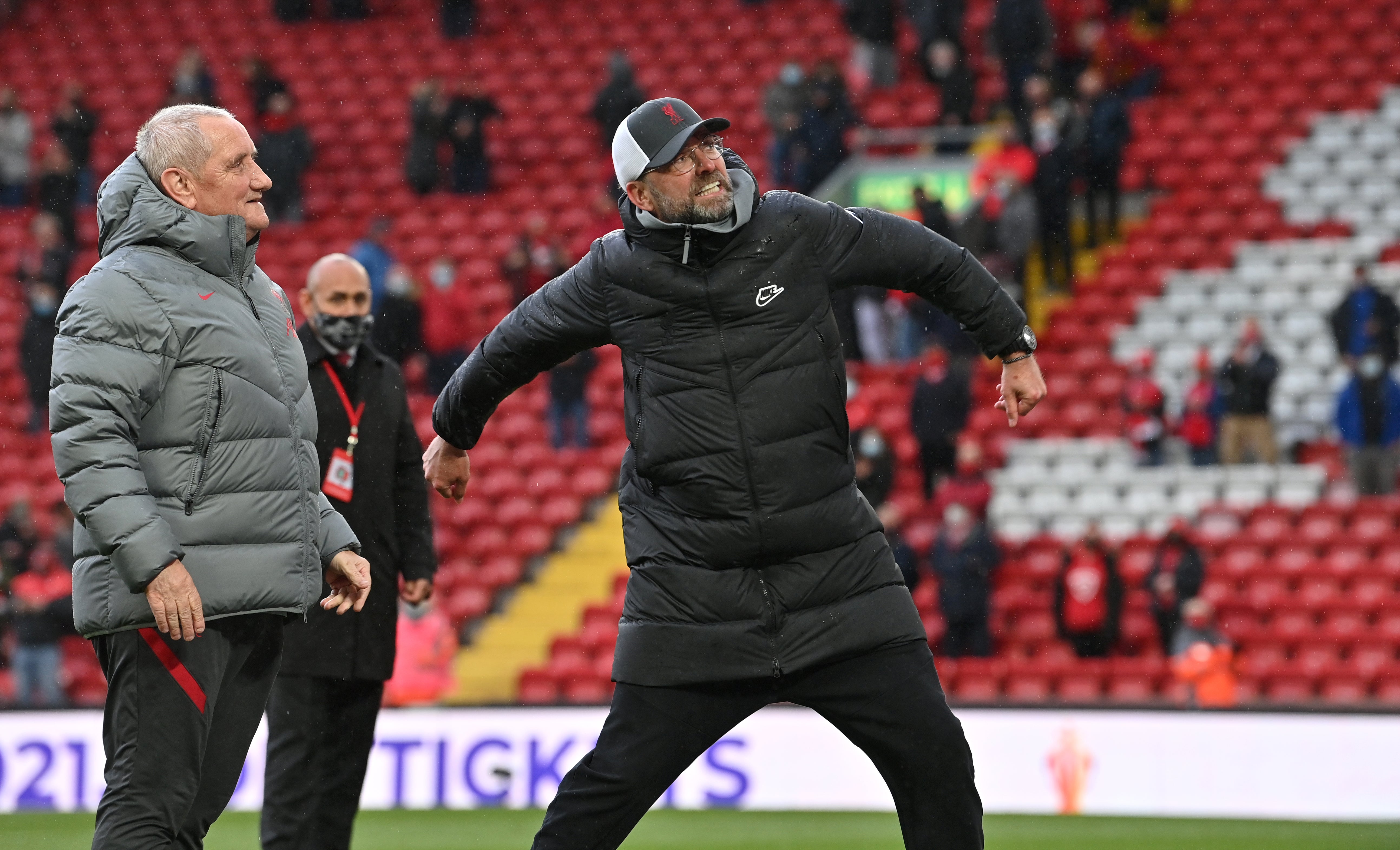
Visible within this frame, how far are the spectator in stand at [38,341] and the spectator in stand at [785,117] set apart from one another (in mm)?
7050

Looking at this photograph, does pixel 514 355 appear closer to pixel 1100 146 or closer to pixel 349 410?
pixel 349 410

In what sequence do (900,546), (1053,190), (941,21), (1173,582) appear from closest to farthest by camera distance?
(1173,582) < (900,546) < (1053,190) < (941,21)

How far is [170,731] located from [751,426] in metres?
1.45

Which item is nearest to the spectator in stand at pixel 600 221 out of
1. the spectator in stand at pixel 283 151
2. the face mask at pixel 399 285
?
the face mask at pixel 399 285

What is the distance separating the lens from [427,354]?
1647 cm

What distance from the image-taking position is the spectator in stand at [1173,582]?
1292 cm

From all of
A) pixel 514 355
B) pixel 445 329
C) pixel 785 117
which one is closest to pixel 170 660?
pixel 514 355

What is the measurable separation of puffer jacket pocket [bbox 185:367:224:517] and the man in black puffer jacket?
0.92 meters

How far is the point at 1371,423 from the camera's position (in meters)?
13.8

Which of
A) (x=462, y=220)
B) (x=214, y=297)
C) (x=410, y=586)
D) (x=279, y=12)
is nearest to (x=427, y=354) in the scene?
(x=462, y=220)

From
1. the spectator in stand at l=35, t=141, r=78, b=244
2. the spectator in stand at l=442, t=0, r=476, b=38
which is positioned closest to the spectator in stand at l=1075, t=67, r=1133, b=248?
the spectator in stand at l=442, t=0, r=476, b=38

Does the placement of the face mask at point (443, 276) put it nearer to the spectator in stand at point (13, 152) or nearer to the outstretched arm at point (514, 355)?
the spectator in stand at point (13, 152)

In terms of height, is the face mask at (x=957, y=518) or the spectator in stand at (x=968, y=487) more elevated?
the spectator in stand at (x=968, y=487)

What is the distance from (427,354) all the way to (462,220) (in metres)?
2.98
